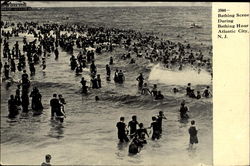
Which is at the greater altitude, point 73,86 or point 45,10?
point 45,10

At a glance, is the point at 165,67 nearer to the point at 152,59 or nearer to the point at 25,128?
the point at 152,59

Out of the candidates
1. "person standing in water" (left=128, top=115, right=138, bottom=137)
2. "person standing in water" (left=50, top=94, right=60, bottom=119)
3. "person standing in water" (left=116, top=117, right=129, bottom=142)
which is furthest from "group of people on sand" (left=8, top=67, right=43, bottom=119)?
"person standing in water" (left=128, top=115, right=138, bottom=137)

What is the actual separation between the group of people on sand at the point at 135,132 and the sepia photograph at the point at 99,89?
0.01m

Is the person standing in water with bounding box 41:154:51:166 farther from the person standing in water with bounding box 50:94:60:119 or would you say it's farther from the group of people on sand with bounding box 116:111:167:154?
the group of people on sand with bounding box 116:111:167:154

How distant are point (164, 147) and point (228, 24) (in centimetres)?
147

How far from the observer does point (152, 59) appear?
6086mm

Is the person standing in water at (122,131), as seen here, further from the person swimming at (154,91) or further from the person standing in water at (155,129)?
the person swimming at (154,91)

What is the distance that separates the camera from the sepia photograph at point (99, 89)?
4.50 m

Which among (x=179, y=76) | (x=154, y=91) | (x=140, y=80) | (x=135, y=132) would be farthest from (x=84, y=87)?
(x=179, y=76)

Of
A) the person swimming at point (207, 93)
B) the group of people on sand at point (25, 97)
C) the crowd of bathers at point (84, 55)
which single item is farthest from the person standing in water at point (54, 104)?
the person swimming at point (207, 93)

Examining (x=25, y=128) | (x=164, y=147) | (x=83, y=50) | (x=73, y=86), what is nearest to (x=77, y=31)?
(x=83, y=50)

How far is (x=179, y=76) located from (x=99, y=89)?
1.02m

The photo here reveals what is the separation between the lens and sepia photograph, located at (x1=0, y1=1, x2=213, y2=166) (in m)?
4.50

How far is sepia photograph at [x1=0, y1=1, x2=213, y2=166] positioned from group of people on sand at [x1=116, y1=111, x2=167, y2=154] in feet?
0.03
